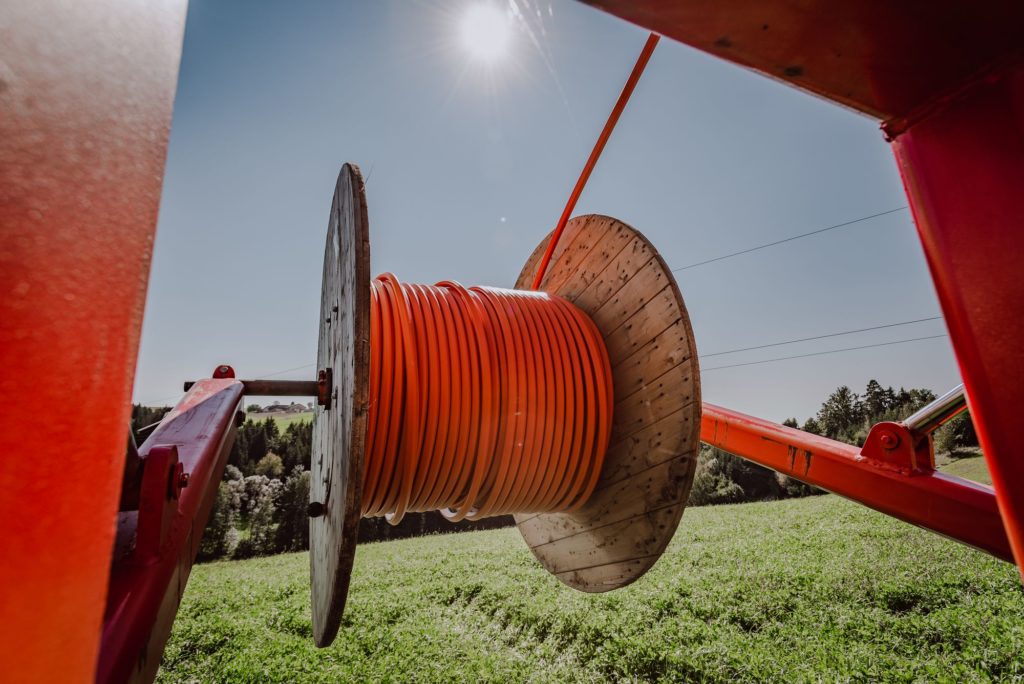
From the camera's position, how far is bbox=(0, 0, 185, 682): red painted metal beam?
33 centimetres

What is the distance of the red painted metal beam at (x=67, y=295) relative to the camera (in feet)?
1.09

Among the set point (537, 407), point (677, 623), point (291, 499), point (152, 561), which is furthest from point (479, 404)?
point (291, 499)

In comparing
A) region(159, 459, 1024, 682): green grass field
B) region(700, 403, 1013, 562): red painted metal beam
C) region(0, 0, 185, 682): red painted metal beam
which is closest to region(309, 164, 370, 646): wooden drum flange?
region(0, 0, 185, 682): red painted metal beam

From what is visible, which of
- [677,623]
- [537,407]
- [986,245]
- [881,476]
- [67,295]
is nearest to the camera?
[67,295]

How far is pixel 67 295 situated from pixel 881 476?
2.69 metres

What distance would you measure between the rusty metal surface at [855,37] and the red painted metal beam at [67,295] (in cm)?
67

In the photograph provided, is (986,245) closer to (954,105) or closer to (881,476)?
(954,105)

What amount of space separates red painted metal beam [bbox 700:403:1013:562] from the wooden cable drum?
0.70 m

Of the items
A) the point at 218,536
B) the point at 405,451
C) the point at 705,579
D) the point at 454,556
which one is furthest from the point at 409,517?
the point at 405,451

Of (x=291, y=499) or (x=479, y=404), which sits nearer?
(x=479, y=404)

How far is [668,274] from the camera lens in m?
2.17

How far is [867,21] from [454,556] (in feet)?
45.4

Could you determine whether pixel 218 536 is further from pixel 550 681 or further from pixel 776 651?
pixel 776 651

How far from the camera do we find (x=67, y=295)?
0.37 meters
